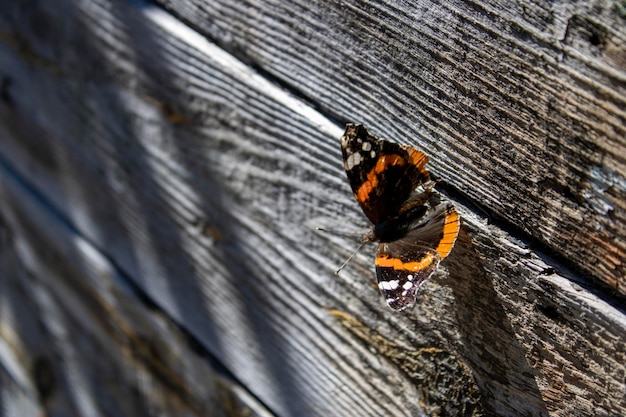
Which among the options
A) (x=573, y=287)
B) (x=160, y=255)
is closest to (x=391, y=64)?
(x=573, y=287)

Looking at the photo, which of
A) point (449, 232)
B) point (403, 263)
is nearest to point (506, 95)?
point (449, 232)

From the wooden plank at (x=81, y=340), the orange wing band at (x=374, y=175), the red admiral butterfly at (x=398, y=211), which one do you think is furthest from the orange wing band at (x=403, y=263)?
the wooden plank at (x=81, y=340)

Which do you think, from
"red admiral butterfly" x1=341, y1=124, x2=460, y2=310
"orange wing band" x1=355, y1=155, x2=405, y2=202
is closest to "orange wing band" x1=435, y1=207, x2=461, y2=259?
"red admiral butterfly" x1=341, y1=124, x2=460, y2=310

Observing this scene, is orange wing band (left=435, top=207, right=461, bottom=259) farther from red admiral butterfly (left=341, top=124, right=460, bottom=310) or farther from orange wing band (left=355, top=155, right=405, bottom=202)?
orange wing band (left=355, top=155, right=405, bottom=202)

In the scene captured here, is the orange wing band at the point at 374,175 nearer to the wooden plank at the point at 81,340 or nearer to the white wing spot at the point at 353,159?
the white wing spot at the point at 353,159

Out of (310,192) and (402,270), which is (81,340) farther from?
(402,270)

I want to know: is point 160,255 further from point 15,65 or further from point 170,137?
point 15,65
